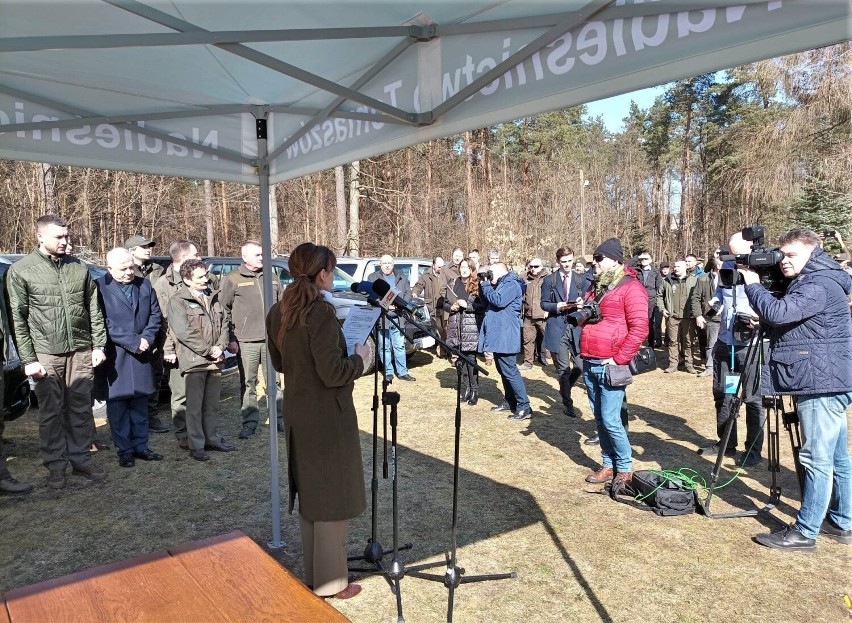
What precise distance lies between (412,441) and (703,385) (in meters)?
5.26

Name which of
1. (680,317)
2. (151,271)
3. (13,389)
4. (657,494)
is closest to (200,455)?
(13,389)

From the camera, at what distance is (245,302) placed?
21.6ft

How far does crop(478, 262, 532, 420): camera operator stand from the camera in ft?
24.4

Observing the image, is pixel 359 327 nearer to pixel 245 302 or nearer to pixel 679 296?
pixel 245 302

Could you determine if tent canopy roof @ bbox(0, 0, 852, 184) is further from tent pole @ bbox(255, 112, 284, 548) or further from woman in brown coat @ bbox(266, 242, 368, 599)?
woman in brown coat @ bbox(266, 242, 368, 599)

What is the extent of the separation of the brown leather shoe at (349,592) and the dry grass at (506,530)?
40 mm

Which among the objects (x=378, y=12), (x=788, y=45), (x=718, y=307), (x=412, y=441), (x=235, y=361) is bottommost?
(x=412, y=441)

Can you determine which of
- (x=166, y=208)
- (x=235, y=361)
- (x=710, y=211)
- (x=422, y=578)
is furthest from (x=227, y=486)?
(x=710, y=211)

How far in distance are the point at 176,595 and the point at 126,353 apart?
427cm

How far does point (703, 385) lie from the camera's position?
9.42 meters

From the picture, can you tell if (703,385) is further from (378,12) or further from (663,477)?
(378,12)

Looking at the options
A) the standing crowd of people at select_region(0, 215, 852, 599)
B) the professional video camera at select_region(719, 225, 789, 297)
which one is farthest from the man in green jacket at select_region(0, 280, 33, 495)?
the professional video camera at select_region(719, 225, 789, 297)

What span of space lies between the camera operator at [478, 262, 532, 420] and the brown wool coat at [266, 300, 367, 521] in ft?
14.5

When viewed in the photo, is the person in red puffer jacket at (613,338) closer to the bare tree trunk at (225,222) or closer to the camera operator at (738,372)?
the camera operator at (738,372)
